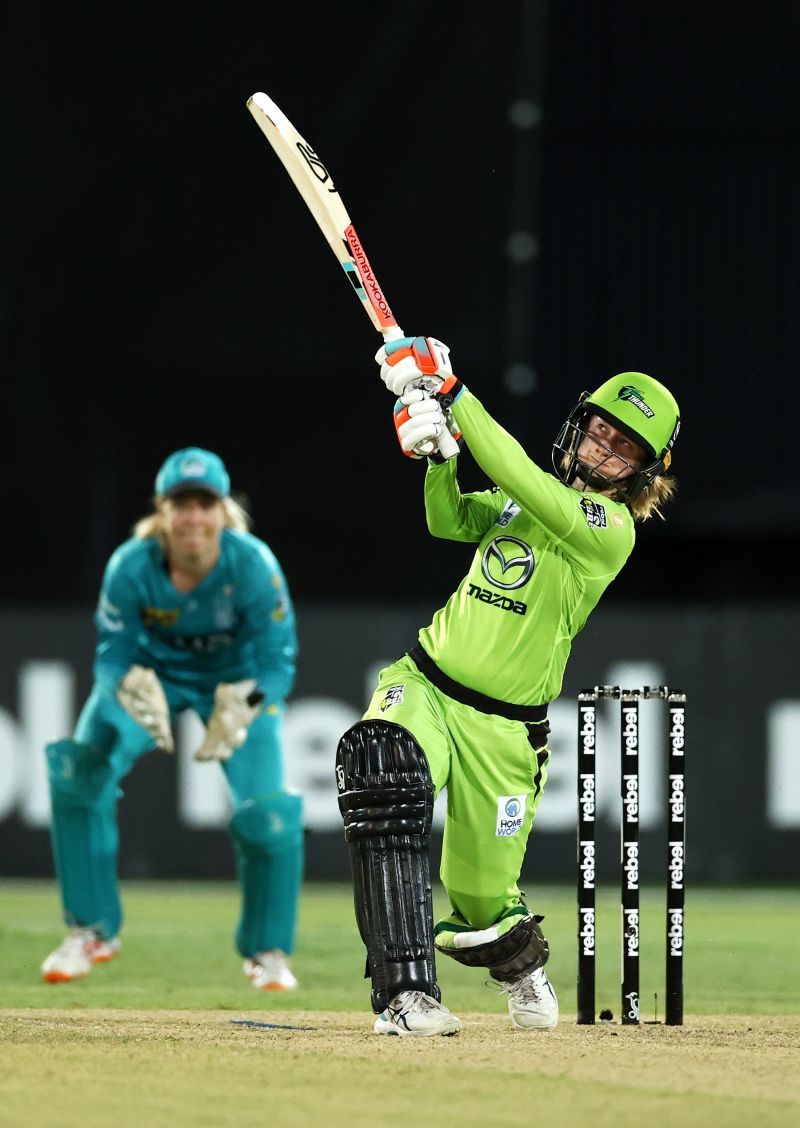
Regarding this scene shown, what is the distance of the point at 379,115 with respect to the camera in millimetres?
12953

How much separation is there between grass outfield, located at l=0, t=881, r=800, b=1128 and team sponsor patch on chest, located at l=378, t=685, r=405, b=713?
846 millimetres

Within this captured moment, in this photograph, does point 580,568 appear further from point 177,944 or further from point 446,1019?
point 177,944

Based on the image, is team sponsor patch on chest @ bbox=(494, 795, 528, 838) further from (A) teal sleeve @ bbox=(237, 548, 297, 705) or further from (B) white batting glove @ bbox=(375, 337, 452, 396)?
(A) teal sleeve @ bbox=(237, 548, 297, 705)

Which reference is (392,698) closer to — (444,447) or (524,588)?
(524,588)

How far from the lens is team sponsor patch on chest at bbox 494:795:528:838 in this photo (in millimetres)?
4809

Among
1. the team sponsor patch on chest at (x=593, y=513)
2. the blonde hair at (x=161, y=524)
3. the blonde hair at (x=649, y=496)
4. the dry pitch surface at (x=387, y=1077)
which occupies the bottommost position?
the dry pitch surface at (x=387, y=1077)

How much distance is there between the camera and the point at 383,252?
42.1 feet

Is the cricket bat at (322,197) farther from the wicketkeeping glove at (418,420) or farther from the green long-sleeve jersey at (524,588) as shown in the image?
the green long-sleeve jersey at (524,588)

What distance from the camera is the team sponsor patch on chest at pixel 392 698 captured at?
188 inches

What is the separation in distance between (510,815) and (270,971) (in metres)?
1.97

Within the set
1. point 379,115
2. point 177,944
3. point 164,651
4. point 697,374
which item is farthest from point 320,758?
point 379,115

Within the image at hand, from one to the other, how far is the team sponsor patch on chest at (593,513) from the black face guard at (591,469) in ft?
0.52

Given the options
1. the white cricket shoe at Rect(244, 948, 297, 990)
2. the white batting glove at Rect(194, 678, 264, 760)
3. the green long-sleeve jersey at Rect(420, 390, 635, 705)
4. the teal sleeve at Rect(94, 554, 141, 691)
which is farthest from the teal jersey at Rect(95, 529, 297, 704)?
the green long-sleeve jersey at Rect(420, 390, 635, 705)

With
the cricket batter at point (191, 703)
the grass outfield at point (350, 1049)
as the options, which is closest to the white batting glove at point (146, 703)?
the cricket batter at point (191, 703)
